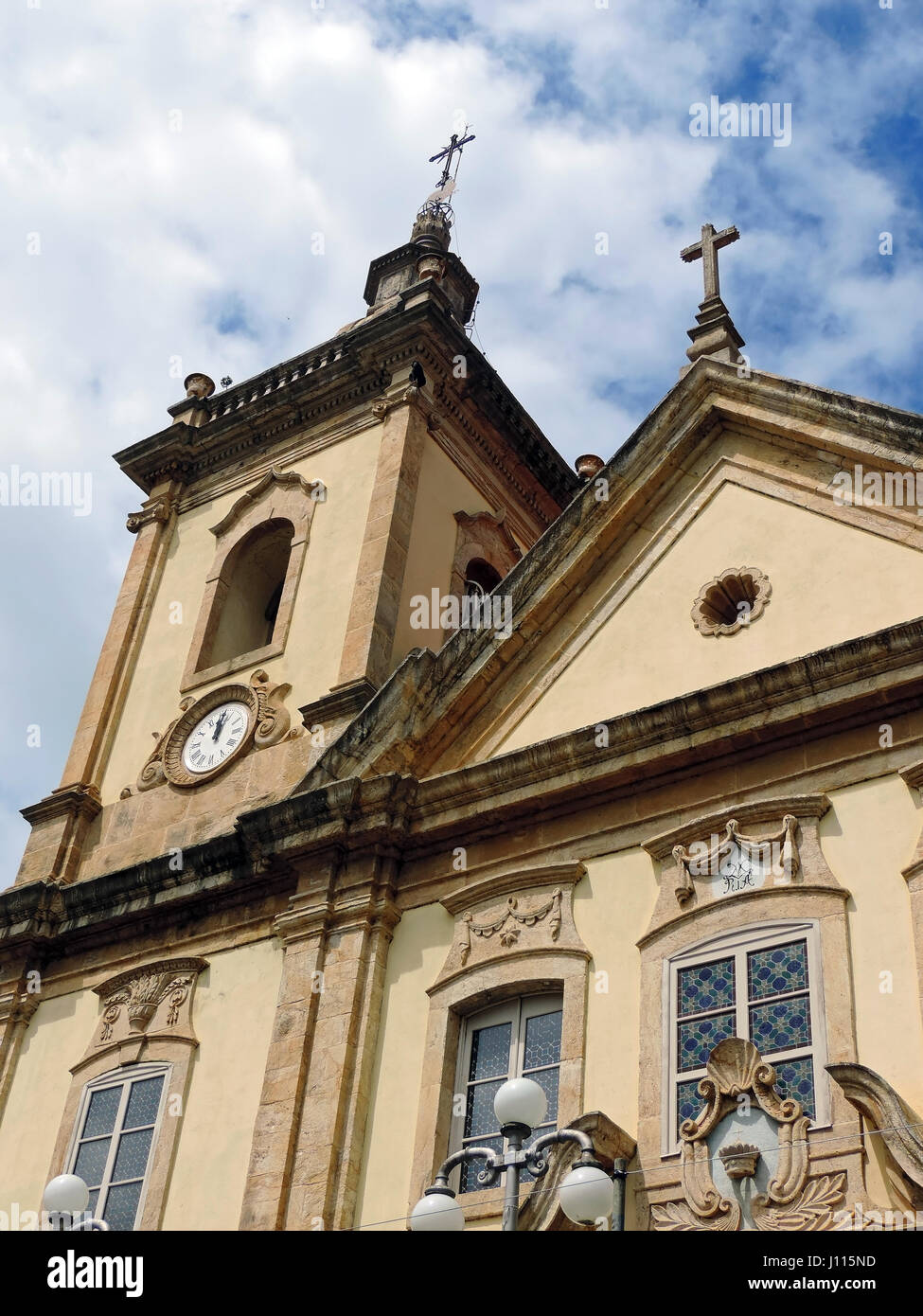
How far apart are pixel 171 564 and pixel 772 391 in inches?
313

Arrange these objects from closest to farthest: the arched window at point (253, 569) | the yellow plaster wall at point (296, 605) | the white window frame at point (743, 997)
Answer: the white window frame at point (743, 997)
the yellow plaster wall at point (296, 605)
the arched window at point (253, 569)

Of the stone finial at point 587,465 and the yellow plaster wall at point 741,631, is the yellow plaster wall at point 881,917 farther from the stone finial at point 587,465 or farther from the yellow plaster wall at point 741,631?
the stone finial at point 587,465

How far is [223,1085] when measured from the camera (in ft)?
44.8

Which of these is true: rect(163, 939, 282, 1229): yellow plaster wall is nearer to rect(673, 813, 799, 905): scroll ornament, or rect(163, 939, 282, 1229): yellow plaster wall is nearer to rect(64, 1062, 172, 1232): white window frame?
rect(64, 1062, 172, 1232): white window frame

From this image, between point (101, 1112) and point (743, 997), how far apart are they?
6.03 metres

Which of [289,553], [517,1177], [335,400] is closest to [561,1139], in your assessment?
[517,1177]

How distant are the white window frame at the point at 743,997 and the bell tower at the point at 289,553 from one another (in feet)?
16.4

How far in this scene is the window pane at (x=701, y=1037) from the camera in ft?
36.9

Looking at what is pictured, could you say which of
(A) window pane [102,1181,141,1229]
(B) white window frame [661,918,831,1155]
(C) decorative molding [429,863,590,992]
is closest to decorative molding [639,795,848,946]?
(B) white window frame [661,918,831,1155]

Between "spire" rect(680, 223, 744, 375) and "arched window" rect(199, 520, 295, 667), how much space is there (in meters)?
5.31

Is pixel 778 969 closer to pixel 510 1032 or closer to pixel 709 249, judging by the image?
pixel 510 1032

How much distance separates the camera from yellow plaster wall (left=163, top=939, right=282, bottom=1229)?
13016mm

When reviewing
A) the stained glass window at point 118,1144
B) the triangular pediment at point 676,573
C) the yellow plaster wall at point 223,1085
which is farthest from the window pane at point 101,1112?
the triangular pediment at point 676,573
